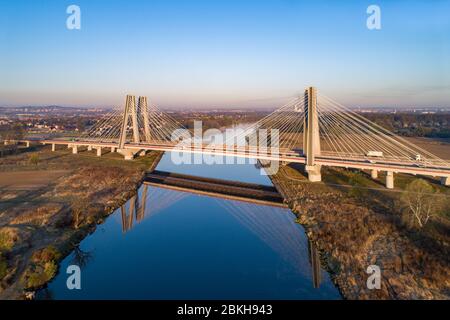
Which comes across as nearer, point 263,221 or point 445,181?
point 263,221

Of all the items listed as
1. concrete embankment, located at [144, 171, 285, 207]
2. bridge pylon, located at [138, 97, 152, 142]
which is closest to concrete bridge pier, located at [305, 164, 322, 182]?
concrete embankment, located at [144, 171, 285, 207]

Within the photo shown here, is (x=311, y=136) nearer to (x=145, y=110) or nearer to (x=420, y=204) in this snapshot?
(x=420, y=204)

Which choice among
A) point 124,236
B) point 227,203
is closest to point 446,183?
point 227,203

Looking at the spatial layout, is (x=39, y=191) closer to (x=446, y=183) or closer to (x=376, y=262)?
(x=376, y=262)

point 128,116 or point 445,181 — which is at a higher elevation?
point 128,116

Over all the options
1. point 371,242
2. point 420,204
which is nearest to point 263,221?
point 371,242

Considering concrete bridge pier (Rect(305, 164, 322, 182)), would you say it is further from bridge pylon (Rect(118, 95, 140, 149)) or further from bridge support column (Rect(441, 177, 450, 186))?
bridge pylon (Rect(118, 95, 140, 149))
